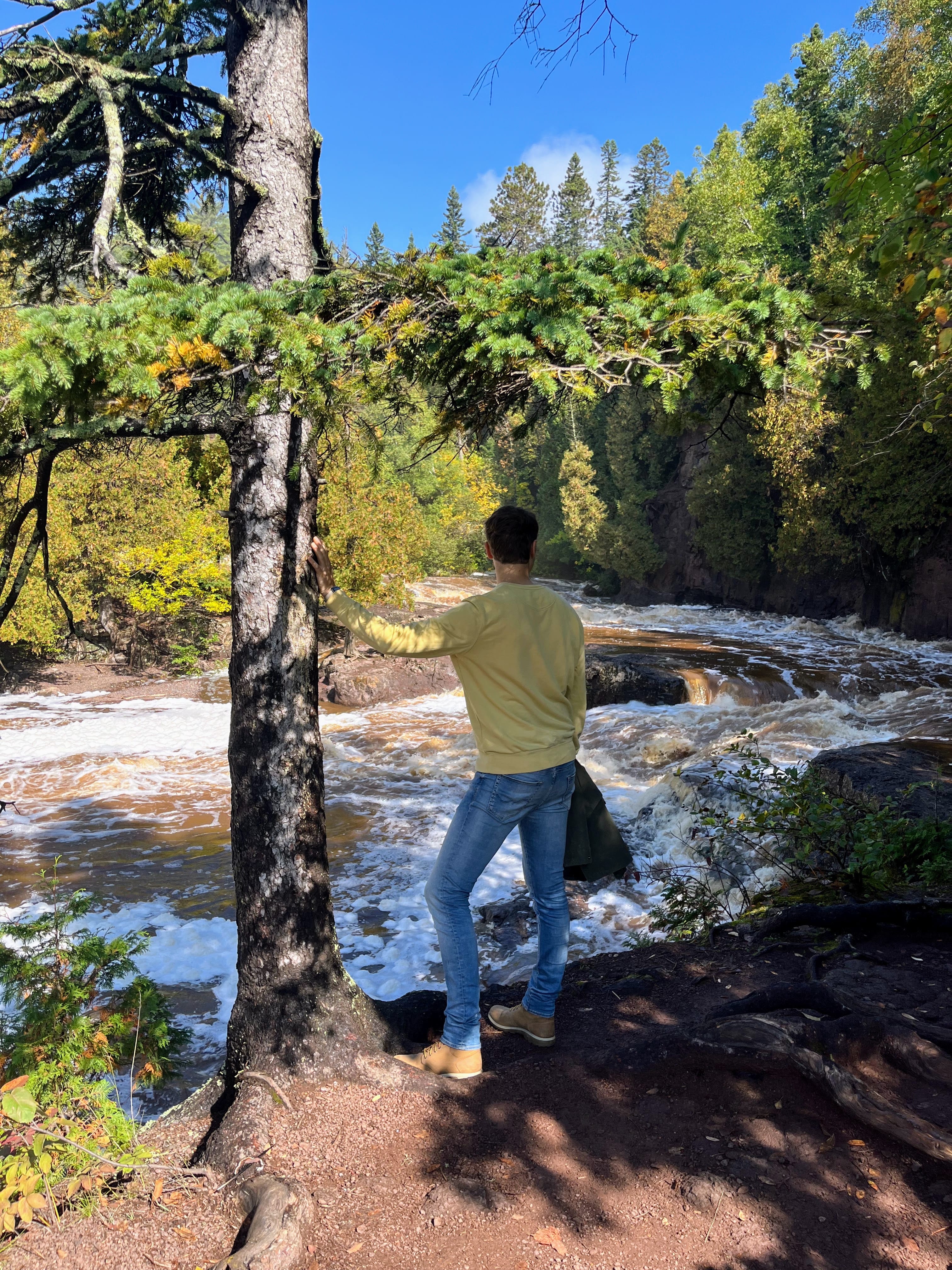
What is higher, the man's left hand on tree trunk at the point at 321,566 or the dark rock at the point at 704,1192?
the man's left hand on tree trunk at the point at 321,566

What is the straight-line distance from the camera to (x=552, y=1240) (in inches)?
A: 96.6

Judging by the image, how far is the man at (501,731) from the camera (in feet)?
9.90

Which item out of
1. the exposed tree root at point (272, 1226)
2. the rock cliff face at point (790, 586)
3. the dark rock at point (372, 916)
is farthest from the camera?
the rock cliff face at point (790, 586)

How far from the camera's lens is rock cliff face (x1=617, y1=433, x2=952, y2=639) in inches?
769

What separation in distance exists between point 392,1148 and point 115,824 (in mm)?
8075

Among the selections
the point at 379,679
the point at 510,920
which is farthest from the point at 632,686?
the point at 510,920

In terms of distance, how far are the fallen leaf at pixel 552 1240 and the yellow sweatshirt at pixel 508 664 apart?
4.72 feet

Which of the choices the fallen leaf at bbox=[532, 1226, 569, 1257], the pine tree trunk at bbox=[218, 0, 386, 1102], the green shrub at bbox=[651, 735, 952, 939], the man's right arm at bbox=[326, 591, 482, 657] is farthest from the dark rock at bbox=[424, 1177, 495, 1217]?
the green shrub at bbox=[651, 735, 952, 939]

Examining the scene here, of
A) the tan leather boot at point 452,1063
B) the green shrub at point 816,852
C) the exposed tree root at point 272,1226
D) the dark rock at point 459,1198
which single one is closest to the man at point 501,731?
the tan leather boot at point 452,1063

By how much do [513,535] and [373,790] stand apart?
8.47 metres

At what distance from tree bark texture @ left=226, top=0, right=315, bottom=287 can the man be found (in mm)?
1230

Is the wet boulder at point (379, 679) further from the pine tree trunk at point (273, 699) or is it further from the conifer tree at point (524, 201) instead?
the conifer tree at point (524, 201)

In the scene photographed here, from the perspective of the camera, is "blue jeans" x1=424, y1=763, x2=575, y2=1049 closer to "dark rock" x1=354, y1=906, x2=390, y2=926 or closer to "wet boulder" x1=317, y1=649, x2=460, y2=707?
"dark rock" x1=354, y1=906, x2=390, y2=926

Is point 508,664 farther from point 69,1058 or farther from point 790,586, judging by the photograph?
point 790,586
